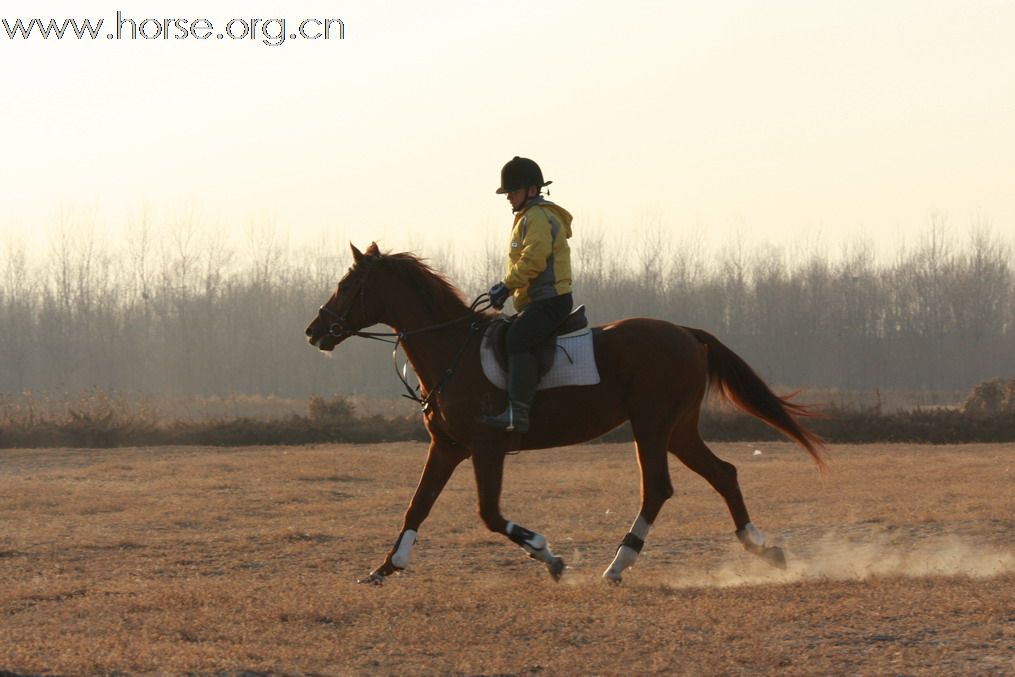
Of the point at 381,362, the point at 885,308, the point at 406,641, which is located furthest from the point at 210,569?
the point at 885,308

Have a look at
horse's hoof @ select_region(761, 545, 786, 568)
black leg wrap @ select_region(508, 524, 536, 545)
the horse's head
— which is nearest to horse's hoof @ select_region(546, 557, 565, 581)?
black leg wrap @ select_region(508, 524, 536, 545)

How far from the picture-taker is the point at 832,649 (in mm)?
6660

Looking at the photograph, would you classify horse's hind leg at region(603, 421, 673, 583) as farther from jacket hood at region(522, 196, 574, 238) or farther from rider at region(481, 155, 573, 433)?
jacket hood at region(522, 196, 574, 238)

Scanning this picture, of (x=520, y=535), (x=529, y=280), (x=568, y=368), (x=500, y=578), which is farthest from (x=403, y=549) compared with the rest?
(x=529, y=280)

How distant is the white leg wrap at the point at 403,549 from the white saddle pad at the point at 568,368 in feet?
4.18

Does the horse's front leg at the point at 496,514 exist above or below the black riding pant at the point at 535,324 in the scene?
below

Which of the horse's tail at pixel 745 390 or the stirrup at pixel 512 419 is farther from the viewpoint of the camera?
the horse's tail at pixel 745 390

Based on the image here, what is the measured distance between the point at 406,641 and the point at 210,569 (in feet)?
14.2

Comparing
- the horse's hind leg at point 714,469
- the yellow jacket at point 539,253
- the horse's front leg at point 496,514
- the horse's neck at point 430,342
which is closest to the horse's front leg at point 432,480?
the horse's front leg at point 496,514

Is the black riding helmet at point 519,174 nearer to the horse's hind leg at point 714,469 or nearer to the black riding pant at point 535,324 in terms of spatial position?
the black riding pant at point 535,324

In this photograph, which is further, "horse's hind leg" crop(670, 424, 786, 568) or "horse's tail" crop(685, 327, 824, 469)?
"horse's tail" crop(685, 327, 824, 469)

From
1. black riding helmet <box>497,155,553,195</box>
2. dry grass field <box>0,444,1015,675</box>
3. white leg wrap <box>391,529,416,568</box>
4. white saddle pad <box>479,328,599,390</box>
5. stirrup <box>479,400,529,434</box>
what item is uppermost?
black riding helmet <box>497,155,553,195</box>

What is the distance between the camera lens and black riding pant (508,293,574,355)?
9.27 meters

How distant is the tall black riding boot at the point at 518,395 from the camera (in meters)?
9.18
